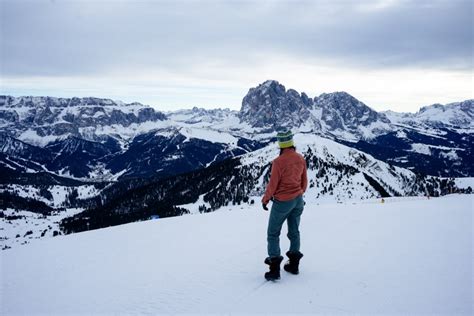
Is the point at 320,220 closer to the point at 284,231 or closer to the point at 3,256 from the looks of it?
the point at 284,231

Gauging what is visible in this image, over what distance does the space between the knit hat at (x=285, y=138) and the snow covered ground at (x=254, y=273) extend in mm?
3390

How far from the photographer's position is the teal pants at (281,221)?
8.51 metres

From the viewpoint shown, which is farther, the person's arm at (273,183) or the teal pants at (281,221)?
the teal pants at (281,221)

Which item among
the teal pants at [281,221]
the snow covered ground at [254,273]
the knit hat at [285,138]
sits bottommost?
the snow covered ground at [254,273]

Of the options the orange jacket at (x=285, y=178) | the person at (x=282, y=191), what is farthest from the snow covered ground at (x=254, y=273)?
the orange jacket at (x=285, y=178)

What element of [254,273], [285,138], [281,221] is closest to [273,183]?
[281,221]

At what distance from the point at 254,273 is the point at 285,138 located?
148 inches

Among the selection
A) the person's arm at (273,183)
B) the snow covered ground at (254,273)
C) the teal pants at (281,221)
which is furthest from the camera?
the teal pants at (281,221)

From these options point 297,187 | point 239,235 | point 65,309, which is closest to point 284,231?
point 239,235

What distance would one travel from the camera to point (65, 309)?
26.3 ft

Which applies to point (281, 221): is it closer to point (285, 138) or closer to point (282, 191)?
point (282, 191)

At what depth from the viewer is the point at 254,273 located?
9203 millimetres

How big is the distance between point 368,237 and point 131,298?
828cm

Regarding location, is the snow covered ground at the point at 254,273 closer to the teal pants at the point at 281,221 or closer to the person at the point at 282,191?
the person at the point at 282,191
